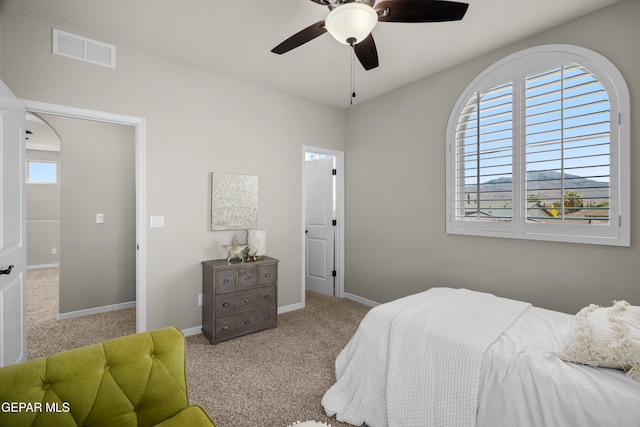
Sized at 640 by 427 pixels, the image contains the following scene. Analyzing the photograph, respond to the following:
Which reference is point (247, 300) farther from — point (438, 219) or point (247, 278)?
point (438, 219)

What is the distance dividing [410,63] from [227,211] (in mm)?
2509

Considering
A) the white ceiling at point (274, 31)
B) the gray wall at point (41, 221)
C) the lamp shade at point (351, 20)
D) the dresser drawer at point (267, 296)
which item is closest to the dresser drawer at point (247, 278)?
the dresser drawer at point (267, 296)

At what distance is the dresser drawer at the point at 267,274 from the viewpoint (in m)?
3.12

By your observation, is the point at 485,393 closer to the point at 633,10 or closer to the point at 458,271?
the point at 458,271

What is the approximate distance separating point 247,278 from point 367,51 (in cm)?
233

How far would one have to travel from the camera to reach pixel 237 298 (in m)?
2.97

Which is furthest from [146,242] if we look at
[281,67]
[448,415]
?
[448,415]

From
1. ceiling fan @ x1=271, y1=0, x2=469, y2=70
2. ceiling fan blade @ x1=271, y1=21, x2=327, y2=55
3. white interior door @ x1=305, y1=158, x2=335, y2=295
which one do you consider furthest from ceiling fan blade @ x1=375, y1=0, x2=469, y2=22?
white interior door @ x1=305, y1=158, x2=335, y2=295

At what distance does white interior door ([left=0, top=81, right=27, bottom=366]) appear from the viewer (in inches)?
71.1

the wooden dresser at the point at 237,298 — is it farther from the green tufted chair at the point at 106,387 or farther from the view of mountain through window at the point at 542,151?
the view of mountain through window at the point at 542,151

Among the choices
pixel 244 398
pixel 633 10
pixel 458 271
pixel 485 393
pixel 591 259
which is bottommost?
pixel 244 398

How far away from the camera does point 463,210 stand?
3.01m

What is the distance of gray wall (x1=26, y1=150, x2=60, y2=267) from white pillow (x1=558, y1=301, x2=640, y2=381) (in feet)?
27.4

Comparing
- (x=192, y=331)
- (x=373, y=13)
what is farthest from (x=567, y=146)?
(x=192, y=331)
